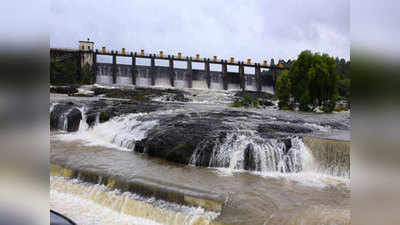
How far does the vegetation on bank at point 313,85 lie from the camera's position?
1073 centimetres

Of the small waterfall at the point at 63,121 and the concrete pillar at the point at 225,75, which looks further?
the concrete pillar at the point at 225,75

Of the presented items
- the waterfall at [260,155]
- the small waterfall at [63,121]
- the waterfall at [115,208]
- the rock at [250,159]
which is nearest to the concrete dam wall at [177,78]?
the small waterfall at [63,121]

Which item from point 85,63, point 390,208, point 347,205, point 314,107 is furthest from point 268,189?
point 85,63

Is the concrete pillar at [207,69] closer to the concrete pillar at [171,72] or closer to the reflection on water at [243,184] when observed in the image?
the concrete pillar at [171,72]

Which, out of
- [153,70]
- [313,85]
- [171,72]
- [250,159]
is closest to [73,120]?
[250,159]

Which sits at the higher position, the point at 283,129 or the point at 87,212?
the point at 283,129

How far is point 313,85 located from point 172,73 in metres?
8.48

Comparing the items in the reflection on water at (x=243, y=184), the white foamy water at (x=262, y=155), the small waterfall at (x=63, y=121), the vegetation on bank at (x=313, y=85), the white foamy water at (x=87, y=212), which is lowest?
the white foamy water at (x=87, y=212)

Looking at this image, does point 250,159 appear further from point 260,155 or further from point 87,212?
point 87,212

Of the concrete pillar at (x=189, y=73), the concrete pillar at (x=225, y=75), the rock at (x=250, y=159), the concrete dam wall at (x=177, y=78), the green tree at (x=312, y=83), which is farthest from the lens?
the concrete pillar at (x=225, y=75)

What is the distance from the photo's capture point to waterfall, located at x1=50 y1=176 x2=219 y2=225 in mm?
2391

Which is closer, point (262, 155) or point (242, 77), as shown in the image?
point (262, 155)

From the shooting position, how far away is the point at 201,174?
3.48 metres

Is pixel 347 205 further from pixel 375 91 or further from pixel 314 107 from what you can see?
pixel 314 107
